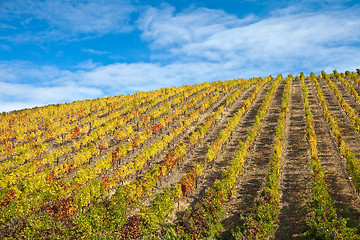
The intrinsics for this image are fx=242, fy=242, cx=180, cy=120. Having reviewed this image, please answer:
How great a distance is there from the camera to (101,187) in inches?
632

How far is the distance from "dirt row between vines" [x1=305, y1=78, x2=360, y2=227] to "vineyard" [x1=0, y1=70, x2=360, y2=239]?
9cm

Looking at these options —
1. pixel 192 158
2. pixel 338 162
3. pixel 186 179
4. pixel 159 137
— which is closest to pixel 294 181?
pixel 338 162

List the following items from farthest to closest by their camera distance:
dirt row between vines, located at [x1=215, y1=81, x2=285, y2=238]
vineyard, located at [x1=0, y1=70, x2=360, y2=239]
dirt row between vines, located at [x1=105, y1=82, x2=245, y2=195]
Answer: dirt row between vines, located at [x1=105, y1=82, x2=245, y2=195] < dirt row between vines, located at [x1=215, y1=81, x2=285, y2=238] < vineyard, located at [x1=0, y1=70, x2=360, y2=239]

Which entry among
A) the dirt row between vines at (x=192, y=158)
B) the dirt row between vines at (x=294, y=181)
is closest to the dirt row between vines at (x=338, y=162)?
the dirt row between vines at (x=294, y=181)

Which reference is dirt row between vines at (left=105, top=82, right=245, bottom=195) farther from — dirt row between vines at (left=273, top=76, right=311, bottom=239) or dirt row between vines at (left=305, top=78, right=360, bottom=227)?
dirt row between vines at (left=305, top=78, right=360, bottom=227)

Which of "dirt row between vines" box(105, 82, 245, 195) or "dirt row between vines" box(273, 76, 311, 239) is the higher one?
"dirt row between vines" box(105, 82, 245, 195)

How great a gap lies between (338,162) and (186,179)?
517 inches

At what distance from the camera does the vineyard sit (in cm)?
1143

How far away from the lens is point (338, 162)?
20.0m

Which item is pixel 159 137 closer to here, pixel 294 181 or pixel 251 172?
pixel 251 172

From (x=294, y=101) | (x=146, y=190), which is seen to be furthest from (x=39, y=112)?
(x=294, y=101)

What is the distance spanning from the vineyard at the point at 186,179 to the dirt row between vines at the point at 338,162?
0.28ft

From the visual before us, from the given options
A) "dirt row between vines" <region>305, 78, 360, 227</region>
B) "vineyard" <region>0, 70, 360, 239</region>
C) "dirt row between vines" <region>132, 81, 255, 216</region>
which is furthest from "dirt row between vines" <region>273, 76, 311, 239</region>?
"dirt row between vines" <region>132, 81, 255, 216</region>

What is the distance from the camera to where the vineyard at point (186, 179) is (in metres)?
11.4
